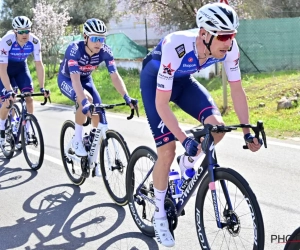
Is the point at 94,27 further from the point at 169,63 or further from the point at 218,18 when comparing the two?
the point at 218,18

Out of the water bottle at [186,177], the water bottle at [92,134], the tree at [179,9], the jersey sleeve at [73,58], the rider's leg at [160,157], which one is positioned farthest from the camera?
the tree at [179,9]

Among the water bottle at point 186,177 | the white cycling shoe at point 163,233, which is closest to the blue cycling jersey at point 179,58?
the water bottle at point 186,177

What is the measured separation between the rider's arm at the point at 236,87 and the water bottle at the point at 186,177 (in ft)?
2.16

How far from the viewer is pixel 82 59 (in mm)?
5910

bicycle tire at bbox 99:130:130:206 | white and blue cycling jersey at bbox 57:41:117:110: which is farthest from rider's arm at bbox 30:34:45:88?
bicycle tire at bbox 99:130:130:206

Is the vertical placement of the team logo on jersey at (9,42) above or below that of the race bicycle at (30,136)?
above

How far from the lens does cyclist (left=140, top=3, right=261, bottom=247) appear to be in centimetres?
354

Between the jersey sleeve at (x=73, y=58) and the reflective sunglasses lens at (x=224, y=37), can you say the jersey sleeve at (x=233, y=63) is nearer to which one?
the reflective sunglasses lens at (x=224, y=37)

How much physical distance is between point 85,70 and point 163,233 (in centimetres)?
271

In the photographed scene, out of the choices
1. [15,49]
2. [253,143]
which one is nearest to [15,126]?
[15,49]

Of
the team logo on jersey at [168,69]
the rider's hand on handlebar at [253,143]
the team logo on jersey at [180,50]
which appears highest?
the team logo on jersey at [180,50]

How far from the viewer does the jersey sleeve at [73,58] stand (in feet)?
18.7

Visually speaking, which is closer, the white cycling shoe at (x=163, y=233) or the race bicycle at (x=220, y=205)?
the race bicycle at (x=220, y=205)

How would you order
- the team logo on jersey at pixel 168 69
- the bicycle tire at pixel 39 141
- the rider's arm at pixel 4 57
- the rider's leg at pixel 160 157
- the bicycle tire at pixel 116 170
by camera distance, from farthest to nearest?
the rider's arm at pixel 4 57 → the bicycle tire at pixel 39 141 → the bicycle tire at pixel 116 170 → the rider's leg at pixel 160 157 → the team logo on jersey at pixel 168 69
